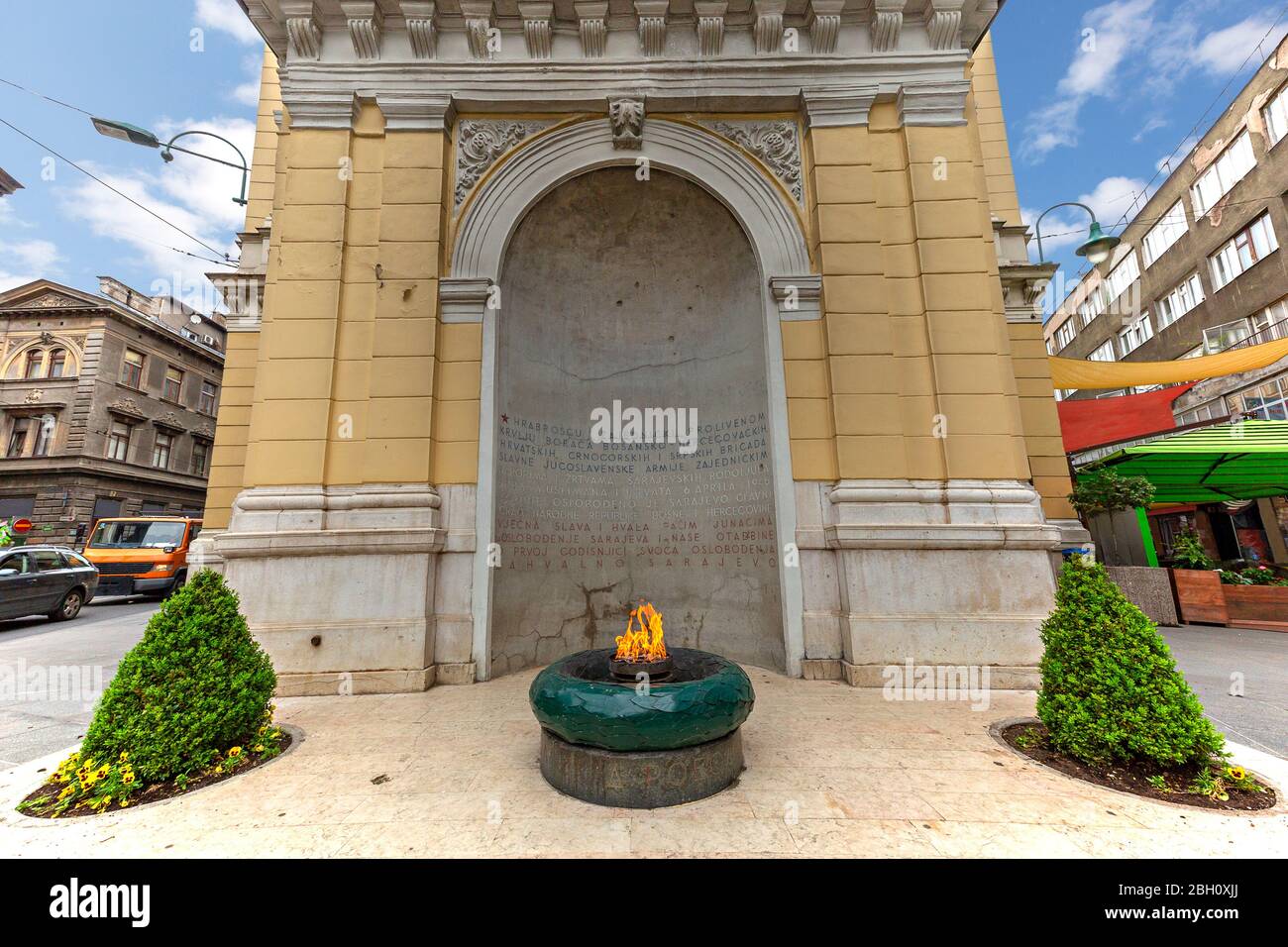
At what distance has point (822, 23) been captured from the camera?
25.2ft

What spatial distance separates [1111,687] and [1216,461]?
1089 cm

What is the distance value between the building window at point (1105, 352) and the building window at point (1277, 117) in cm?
1100

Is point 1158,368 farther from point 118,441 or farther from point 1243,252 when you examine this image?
point 118,441

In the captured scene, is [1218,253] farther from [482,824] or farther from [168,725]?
[168,725]

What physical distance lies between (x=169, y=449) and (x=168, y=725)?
39.4 metres

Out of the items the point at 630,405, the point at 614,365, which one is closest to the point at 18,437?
the point at 614,365

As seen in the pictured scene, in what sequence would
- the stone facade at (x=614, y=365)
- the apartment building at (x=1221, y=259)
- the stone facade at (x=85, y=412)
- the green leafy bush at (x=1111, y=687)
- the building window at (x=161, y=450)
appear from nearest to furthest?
the green leafy bush at (x=1111, y=687)
the stone facade at (x=614, y=365)
the apartment building at (x=1221, y=259)
the stone facade at (x=85, y=412)
the building window at (x=161, y=450)

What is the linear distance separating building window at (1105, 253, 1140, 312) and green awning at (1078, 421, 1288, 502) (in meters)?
20.0

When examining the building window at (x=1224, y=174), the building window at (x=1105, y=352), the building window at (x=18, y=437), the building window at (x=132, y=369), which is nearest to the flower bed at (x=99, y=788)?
the building window at (x=1224, y=174)

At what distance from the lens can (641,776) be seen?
11.5ft

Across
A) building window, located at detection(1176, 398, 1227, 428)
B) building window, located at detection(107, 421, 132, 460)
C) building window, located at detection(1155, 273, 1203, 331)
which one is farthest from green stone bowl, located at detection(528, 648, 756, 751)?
building window, located at detection(107, 421, 132, 460)

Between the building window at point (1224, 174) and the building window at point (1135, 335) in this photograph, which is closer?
the building window at point (1224, 174)

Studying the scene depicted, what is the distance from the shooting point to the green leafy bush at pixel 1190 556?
1034 cm

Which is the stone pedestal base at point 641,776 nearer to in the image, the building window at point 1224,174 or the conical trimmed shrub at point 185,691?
the conical trimmed shrub at point 185,691
